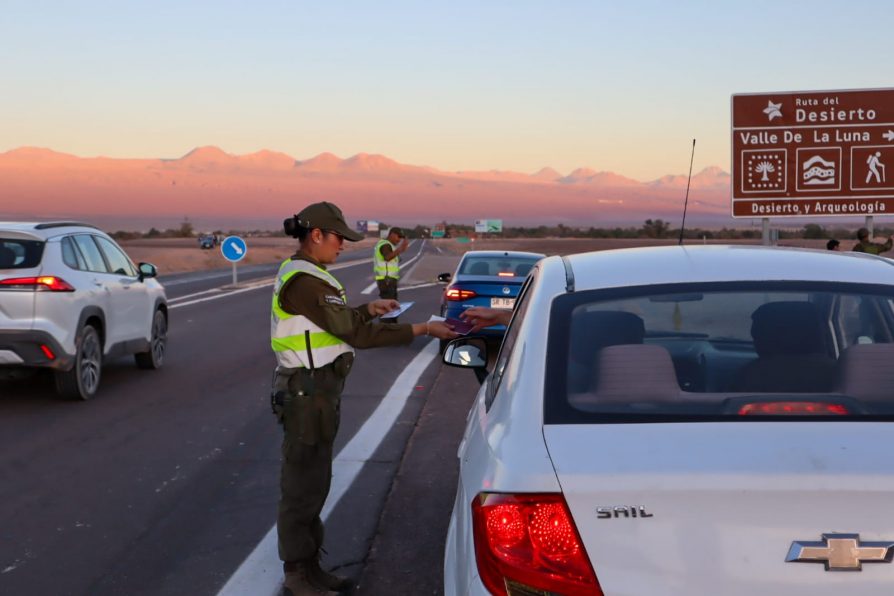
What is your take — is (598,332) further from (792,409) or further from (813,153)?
(813,153)

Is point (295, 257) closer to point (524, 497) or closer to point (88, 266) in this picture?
point (524, 497)

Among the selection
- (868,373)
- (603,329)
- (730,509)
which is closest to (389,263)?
(603,329)

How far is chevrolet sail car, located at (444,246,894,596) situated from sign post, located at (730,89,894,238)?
1467cm

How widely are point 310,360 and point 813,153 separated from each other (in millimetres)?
14959

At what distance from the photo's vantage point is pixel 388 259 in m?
16.6

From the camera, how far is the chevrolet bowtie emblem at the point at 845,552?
2.33m

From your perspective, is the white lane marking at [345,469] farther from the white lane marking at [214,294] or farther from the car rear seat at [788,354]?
the white lane marking at [214,294]

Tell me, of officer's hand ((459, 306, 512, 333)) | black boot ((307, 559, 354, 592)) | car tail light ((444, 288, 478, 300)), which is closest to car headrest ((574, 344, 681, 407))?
officer's hand ((459, 306, 512, 333))

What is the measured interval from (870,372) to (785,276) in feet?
1.47

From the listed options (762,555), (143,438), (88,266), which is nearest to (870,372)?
(762,555)

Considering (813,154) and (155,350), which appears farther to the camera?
(813,154)

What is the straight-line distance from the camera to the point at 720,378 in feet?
14.1

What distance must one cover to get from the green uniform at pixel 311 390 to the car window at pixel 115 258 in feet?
24.8

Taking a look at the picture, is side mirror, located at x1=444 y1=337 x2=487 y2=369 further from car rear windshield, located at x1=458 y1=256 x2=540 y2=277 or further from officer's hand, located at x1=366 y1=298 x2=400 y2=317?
car rear windshield, located at x1=458 y1=256 x2=540 y2=277
